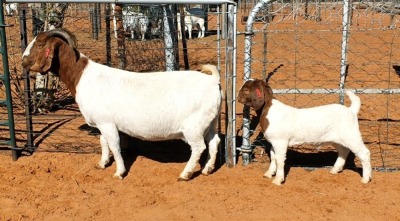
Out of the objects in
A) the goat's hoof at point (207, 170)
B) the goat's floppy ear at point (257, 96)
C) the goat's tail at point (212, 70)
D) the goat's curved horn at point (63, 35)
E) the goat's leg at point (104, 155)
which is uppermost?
the goat's curved horn at point (63, 35)

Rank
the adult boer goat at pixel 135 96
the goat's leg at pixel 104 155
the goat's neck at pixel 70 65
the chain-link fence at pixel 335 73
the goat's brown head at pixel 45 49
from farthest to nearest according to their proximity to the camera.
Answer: the chain-link fence at pixel 335 73 < the goat's leg at pixel 104 155 < the goat's neck at pixel 70 65 < the goat's brown head at pixel 45 49 < the adult boer goat at pixel 135 96

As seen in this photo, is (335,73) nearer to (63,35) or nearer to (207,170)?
(207,170)

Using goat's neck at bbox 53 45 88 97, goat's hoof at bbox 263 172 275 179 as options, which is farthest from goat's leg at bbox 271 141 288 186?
goat's neck at bbox 53 45 88 97

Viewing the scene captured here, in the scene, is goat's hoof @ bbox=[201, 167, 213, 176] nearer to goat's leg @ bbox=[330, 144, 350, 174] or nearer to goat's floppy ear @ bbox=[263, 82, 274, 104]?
goat's floppy ear @ bbox=[263, 82, 274, 104]

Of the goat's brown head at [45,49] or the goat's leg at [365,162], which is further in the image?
the goat's brown head at [45,49]

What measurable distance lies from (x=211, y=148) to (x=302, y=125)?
119 cm

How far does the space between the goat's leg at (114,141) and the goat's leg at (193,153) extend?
74 centimetres

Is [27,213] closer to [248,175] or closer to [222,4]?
[248,175]

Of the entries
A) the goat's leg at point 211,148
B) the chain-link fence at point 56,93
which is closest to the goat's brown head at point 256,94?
the chain-link fence at point 56,93

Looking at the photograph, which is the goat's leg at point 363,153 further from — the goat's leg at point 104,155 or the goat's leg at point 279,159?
the goat's leg at point 104,155

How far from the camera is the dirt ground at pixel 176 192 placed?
518 cm

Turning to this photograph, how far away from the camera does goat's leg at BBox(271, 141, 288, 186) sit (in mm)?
5781

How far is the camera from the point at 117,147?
609cm

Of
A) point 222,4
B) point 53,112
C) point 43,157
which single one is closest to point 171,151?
point 43,157
